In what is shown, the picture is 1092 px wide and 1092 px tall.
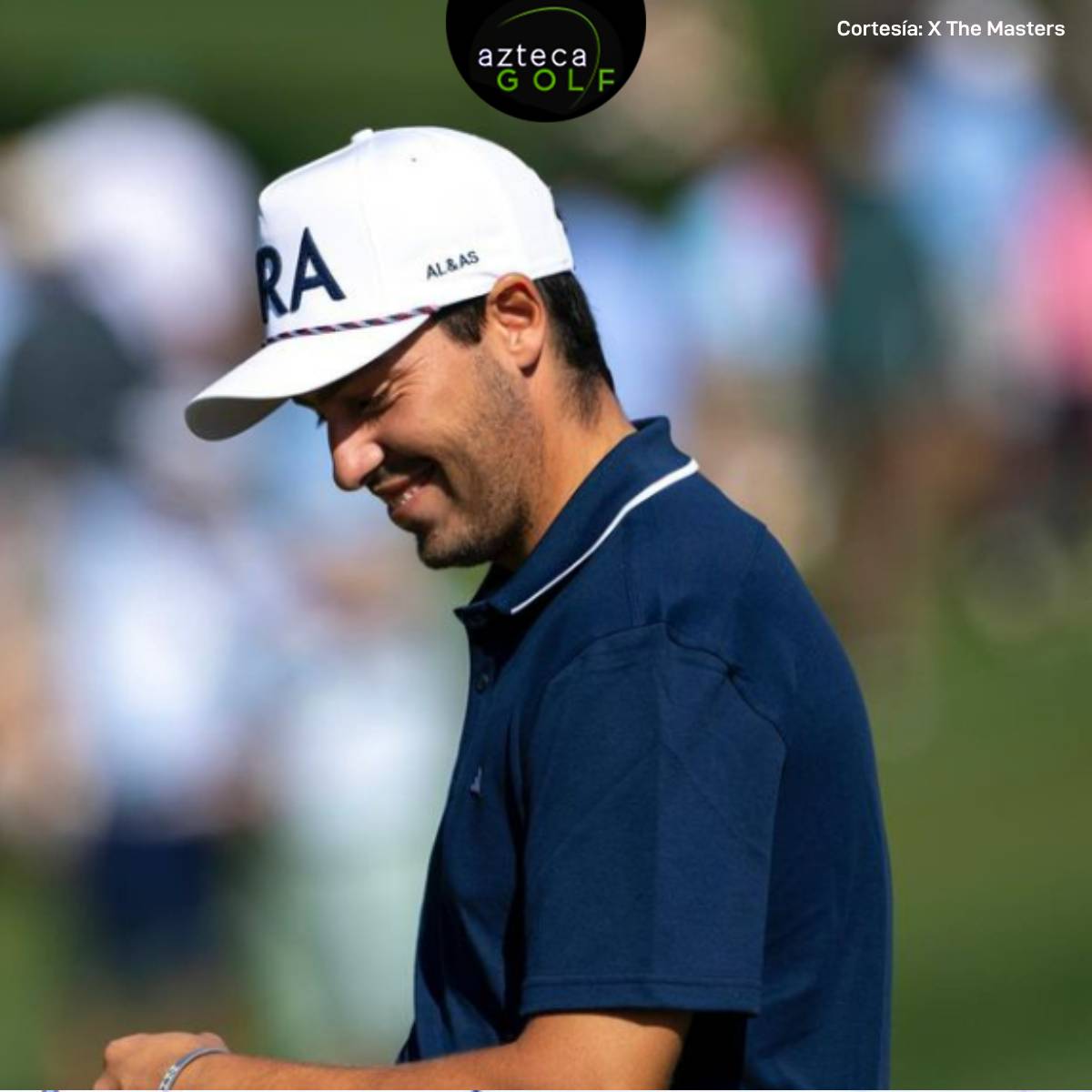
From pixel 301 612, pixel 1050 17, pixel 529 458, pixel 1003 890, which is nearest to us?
pixel 529 458

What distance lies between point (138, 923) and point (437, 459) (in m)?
3.92

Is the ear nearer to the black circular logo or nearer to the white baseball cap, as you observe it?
the white baseball cap

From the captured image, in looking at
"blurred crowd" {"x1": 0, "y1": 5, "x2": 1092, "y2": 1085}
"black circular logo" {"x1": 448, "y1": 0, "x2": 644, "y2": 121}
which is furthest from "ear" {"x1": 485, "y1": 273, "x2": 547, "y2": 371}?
"blurred crowd" {"x1": 0, "y1": 5, "x2": 1092, "y2": 1085}

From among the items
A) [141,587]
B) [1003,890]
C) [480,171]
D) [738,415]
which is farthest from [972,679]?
[480,171]

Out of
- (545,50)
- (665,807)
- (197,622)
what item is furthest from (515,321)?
(197,622)

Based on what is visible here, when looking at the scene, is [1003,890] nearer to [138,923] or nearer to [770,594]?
[138,923]

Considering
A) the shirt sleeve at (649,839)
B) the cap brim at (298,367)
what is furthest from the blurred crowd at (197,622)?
the shirt sleeve at (649,839)

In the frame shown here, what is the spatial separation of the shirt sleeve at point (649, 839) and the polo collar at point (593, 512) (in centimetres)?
18

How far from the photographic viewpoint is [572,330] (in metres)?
2.75

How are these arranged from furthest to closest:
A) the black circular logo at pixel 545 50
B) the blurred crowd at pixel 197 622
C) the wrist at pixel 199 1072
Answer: the blurred crowd at pixel 197 622 → the black circular logo at pixel 545 50 → the wrist at pixel 199 1072

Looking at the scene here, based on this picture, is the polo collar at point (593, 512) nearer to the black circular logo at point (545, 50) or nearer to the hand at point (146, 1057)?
the hand at point (146, 1057)

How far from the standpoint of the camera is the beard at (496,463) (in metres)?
2.63

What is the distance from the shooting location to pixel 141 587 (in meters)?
6.60

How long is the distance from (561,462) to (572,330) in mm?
180
